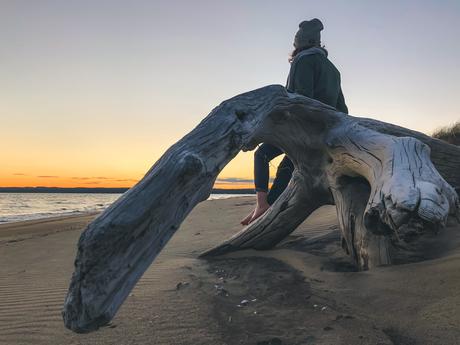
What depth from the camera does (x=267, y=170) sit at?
5.15 metres

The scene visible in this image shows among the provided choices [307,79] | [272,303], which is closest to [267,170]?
[307,79]

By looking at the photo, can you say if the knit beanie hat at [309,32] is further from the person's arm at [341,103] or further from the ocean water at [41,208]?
the ocean water at [41,208]

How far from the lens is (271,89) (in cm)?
320

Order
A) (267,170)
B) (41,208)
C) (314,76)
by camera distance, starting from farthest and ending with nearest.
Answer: (41,208) → (267,170) → (314,76)

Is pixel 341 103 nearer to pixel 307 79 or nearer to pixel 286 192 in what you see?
pixel 307 79

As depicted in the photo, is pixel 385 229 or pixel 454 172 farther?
pixel 454 172

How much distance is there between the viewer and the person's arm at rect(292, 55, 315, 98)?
4.45 metres

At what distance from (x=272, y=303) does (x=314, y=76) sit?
2831mm

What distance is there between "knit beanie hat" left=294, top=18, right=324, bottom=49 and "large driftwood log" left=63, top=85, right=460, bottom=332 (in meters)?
1.45

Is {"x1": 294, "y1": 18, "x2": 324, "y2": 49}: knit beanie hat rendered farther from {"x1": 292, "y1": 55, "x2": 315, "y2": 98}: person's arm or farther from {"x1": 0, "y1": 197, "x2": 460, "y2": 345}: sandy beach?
{"x1": 0, "y1": 197, "x2": 460, "y2": 345}: sandy beach

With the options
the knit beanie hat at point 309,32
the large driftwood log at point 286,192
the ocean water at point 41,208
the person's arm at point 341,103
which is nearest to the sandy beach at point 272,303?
the large driftwood log at point 286,192

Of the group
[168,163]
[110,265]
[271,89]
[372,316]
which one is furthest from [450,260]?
[110,265]

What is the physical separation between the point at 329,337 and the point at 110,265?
127 cm

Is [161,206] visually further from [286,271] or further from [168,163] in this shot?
[286,271]
